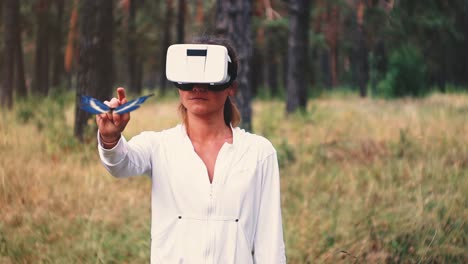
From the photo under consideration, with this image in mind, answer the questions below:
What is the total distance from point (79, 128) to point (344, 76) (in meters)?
45.6

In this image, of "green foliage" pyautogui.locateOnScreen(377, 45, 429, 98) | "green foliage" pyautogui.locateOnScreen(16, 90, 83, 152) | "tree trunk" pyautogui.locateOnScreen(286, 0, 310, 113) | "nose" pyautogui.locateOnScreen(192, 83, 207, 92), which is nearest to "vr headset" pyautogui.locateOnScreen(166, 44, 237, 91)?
"nose" pyautogui.locateOnScreen(192, 83, 207, 92)

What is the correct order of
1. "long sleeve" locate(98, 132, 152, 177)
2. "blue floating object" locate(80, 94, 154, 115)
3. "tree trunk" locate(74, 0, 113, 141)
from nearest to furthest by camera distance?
"blue floating object" locate(80, 94, 154, 115)
"long sleeve" locate(98, 132, 152, 177)
"tree trunk" locate(74, 0, 113, 141)

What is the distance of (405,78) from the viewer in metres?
18.5

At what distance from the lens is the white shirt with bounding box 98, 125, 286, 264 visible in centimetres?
227

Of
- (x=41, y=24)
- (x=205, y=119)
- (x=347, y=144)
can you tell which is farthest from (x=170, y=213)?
(x=41, y=24)

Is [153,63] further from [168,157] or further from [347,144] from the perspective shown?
[168,157]

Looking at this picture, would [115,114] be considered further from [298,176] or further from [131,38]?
[131,38]

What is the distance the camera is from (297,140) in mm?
9406

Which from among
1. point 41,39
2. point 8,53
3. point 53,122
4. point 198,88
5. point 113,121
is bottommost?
point 53,122

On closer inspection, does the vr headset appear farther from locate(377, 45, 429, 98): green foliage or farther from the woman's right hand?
locate(377, 45, 429, 98): green foliage

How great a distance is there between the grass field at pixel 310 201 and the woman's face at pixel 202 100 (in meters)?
1.74

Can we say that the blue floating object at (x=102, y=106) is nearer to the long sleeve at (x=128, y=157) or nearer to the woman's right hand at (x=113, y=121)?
the woman's right hand at (x=113, y=121)

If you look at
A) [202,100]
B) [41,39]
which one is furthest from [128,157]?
[41,39]

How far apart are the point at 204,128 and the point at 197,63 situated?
35cm
